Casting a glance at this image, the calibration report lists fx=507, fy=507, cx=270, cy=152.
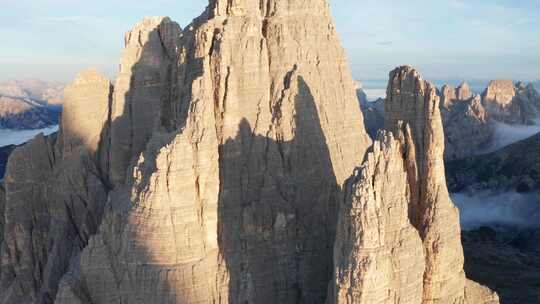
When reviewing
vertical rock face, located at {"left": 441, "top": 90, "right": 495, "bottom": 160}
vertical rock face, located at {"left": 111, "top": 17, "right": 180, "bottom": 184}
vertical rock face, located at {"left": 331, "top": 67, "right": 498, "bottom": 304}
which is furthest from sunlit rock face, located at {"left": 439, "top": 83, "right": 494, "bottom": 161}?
vertical rock face, located at {"left": 331, "top": 67, "right": 498, "bottom": 304}

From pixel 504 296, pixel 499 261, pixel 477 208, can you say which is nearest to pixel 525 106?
pixel 477 208

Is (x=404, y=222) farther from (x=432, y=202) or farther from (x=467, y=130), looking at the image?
(x=467, y=130)

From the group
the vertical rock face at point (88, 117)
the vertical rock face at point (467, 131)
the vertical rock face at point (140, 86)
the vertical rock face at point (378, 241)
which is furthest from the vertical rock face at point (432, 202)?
the vertical rock face at point (467, 131)

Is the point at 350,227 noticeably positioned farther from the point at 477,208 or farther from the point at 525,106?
the point at 525,106

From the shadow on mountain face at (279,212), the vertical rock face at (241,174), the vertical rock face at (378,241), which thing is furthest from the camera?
the shadow on mountain face at (279,212)

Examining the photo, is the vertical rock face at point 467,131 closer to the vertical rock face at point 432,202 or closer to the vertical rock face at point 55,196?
the vertical rock face at point 55,196
